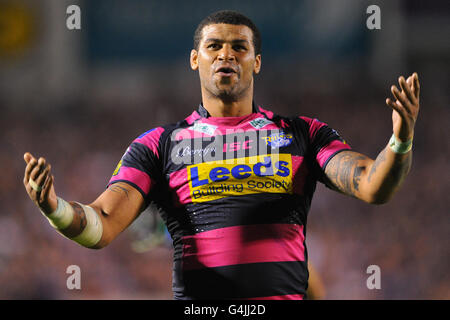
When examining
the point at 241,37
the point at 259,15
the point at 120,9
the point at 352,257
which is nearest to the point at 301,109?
the point at 259,15

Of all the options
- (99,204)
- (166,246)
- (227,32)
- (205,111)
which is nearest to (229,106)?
(205,111)

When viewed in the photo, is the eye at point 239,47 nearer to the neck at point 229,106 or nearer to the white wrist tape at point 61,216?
the neck at point 229,106

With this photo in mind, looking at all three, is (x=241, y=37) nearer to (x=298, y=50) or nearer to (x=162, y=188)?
(x=162, y=188)

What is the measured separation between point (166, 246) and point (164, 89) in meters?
3.84

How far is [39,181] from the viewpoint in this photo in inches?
83.7

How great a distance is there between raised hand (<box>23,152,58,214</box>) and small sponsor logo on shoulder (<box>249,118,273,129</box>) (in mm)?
1238

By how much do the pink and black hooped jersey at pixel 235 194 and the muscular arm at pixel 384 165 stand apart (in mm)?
119

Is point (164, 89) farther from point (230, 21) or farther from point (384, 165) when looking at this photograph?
point (384, 165)

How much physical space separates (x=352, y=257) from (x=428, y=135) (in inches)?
118

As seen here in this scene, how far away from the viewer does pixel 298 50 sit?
11117mm

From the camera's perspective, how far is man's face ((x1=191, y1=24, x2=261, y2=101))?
Answer: 2959 millimetres

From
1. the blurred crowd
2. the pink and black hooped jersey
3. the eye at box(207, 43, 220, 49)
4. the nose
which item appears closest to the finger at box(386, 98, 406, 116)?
the pink and black hooped jersey

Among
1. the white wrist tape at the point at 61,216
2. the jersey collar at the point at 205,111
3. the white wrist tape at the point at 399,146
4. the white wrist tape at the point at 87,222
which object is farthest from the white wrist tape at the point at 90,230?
the white wrist tape at the point at 399,146
